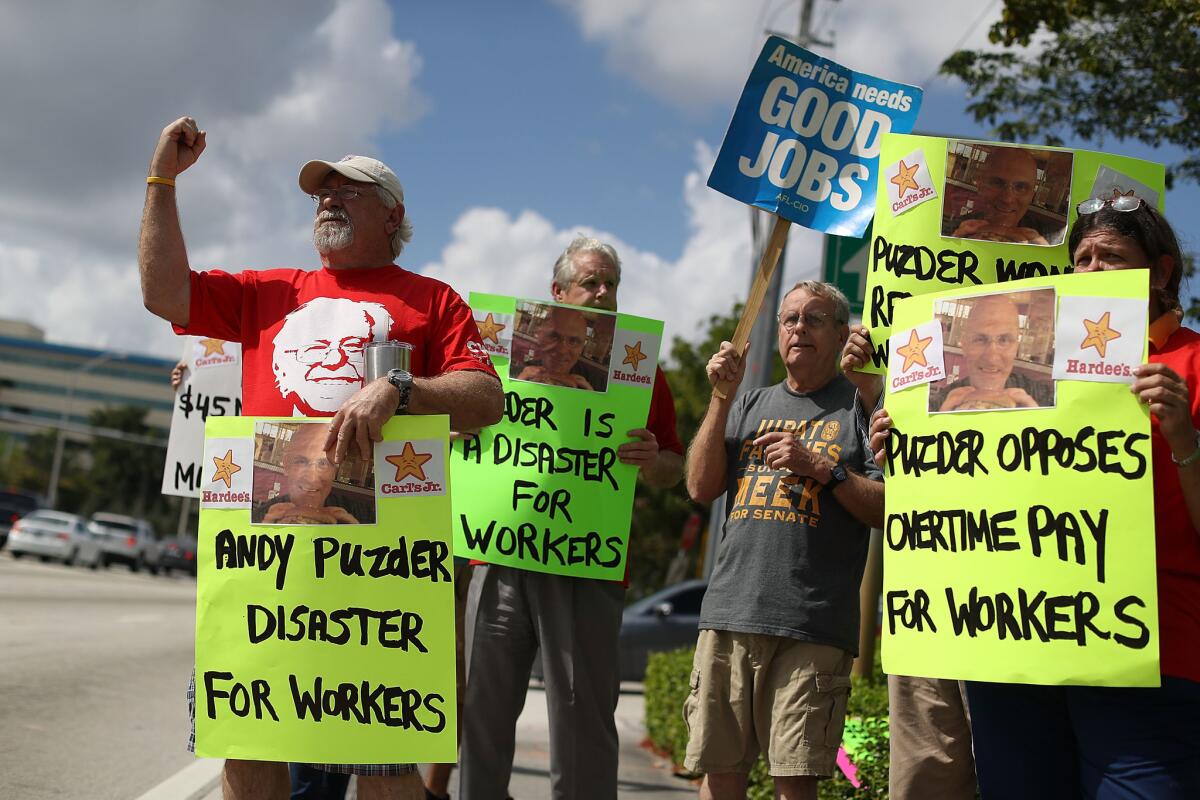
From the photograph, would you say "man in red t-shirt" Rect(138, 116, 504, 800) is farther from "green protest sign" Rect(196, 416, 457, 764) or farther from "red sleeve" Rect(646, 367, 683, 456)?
"red sleeve" Rect(646, 367, 683, 456)

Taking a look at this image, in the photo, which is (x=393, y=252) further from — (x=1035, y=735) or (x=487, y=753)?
(x=1035, y=735)

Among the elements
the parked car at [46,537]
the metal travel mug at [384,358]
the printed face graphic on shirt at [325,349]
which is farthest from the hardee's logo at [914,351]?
the parked car at [46,537]

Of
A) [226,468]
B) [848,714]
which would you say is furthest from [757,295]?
[848,714]

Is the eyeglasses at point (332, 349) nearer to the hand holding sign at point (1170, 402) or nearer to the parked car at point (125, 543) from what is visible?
the hand holding sign at point (1170, 402)

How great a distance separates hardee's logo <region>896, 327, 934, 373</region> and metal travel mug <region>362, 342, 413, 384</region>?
1350mm

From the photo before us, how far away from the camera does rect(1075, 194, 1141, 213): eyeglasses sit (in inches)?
123

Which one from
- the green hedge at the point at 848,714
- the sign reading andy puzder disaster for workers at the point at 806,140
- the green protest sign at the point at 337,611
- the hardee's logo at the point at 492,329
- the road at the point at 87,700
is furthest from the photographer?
the road at the point at 87,700

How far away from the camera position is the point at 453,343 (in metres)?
3.75

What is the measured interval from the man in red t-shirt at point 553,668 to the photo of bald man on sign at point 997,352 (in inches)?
69.7

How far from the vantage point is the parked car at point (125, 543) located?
41.8 metres

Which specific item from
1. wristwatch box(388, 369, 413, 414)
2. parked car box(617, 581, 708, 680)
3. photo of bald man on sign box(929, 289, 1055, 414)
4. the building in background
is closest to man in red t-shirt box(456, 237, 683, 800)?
wristwatch box(388, 369, 413, 414)

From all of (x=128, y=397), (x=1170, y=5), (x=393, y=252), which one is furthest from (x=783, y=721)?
(x=128, y=397)

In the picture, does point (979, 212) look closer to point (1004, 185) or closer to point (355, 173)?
point (1004, 185)

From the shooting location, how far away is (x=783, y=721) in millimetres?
4191
